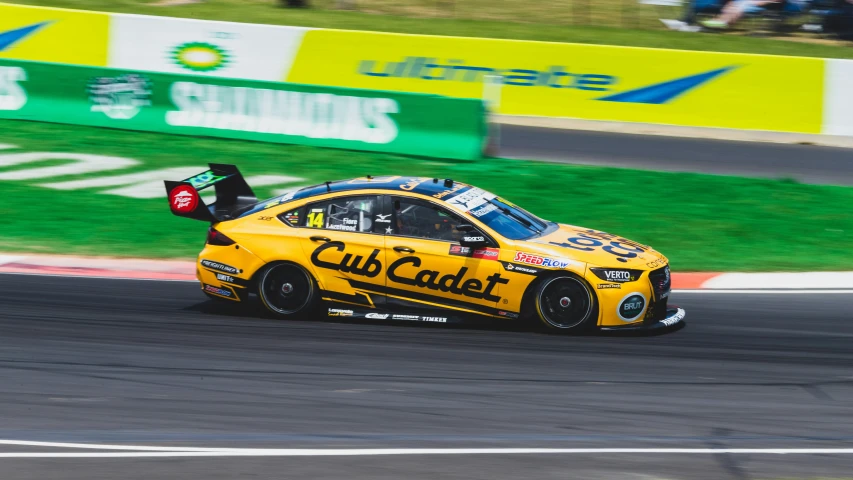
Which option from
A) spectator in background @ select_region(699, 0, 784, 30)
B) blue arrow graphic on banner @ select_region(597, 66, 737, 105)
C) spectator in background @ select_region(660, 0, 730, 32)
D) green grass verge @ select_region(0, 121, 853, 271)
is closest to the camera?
green grass verge @ select_region(0, 121, 853, 271)

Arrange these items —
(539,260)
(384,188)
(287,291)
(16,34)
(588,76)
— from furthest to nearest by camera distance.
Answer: (16,34), (588,76), (287,291), (384,188), (539,260)

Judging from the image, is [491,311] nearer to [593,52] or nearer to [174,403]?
[174,403]

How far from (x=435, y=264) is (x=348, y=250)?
0.90 metres

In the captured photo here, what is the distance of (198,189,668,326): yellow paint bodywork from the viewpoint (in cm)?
→ 976

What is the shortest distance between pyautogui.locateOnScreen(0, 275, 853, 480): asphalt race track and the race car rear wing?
1.06 meters

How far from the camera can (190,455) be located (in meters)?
6.97

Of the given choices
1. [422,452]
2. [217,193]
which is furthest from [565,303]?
[217,193]

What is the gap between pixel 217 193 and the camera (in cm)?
1145

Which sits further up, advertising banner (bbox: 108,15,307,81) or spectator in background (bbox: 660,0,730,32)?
spectator in background (bbox: 660,0,730,32)

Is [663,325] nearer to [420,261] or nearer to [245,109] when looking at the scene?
[420,261]

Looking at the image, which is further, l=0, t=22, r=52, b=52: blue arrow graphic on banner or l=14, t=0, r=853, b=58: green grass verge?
l=14, t=0, r=853, b=58: green grass verge

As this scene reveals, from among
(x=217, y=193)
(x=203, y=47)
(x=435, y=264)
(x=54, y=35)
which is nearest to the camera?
(x=435, y=264)

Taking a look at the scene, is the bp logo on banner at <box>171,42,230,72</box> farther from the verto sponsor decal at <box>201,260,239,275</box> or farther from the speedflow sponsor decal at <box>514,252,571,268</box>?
the speedflow sponsor decal at <box>514,252,571,268</box>

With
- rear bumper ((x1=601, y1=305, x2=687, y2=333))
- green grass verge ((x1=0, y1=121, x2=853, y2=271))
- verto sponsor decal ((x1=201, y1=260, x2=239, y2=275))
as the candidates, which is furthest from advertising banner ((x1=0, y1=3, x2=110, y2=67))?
rear bumper ((x1=601, y1=305, x2=687, y2=333))
